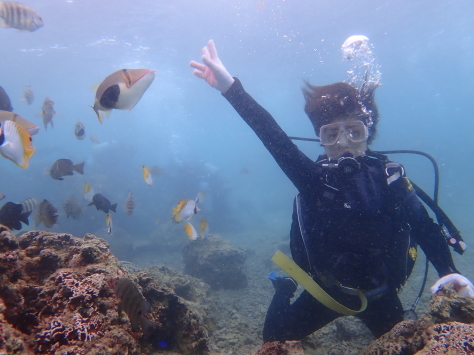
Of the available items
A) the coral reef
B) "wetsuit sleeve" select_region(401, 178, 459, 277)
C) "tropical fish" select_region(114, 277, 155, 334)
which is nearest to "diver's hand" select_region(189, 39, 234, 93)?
the coral reef

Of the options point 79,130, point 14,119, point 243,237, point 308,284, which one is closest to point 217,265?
point 79,130

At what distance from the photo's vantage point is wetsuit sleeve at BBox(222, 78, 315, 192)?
3.27 metres

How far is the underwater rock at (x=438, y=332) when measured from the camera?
4.95ft

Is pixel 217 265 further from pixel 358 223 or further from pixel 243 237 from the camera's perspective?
pixel 243 237

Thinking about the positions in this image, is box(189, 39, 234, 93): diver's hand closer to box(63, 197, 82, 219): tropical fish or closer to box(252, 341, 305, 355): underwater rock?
box(252, 341, 305, 355): underwater rock

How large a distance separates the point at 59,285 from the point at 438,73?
177ft

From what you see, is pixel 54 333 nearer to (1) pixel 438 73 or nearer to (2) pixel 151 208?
(2) pixel 151 208

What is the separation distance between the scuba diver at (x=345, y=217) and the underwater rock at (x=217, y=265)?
523 centimetres

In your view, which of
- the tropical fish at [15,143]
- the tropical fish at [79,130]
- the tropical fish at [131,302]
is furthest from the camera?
the tropical fish at [79,130]

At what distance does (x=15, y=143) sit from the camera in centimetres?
221

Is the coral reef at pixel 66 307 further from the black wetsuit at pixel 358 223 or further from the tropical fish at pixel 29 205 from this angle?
the tropical fish at pixel 29 205

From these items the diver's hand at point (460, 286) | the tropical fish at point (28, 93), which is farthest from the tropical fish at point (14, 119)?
the tropical fish at point (28, 93)

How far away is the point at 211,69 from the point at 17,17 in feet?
14.4

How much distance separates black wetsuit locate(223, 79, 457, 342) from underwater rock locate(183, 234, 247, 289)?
5747 millimetres
